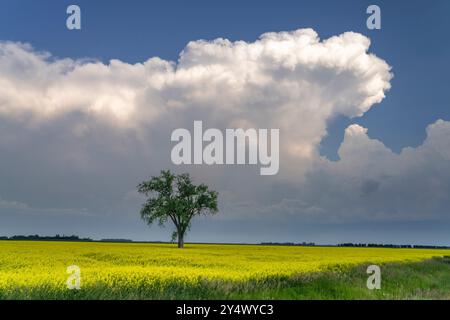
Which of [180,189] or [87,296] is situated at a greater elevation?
[180,189]

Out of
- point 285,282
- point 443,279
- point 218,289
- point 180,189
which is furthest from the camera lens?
point 180,189

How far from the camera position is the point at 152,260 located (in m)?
31.4

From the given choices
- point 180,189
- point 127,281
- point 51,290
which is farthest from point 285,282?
point 180,189

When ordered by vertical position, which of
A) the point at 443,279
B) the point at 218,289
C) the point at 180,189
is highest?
the point at 180,189
